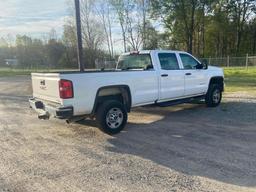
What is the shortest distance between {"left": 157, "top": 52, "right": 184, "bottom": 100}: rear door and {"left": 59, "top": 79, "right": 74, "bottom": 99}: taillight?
2.73 meters

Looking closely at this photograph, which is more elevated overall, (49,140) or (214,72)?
(214,72)

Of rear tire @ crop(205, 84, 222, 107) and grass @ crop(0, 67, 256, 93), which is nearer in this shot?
rear tire @ crop(205, 84, 222, 107)

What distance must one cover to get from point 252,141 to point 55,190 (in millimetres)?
3863

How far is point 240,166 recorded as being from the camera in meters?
4.31

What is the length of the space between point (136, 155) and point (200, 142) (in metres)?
1.41

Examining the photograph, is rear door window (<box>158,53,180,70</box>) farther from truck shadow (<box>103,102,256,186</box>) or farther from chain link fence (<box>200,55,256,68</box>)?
chain link fence (<box>200,55,256,68</box>)

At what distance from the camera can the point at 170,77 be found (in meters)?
7.65

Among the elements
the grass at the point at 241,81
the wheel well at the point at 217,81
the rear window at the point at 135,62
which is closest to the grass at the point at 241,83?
the grass at the point at 241,81

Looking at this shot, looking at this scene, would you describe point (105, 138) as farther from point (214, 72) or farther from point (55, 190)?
point (214, 72)

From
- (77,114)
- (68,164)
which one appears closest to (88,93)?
(77,114)

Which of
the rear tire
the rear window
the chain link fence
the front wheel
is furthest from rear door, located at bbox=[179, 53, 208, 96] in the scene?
the chain link fence

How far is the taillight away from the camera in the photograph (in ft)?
18.2

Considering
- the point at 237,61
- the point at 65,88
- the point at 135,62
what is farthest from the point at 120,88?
the point at 237,61

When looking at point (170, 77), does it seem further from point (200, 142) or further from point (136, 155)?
point (136, 155)
